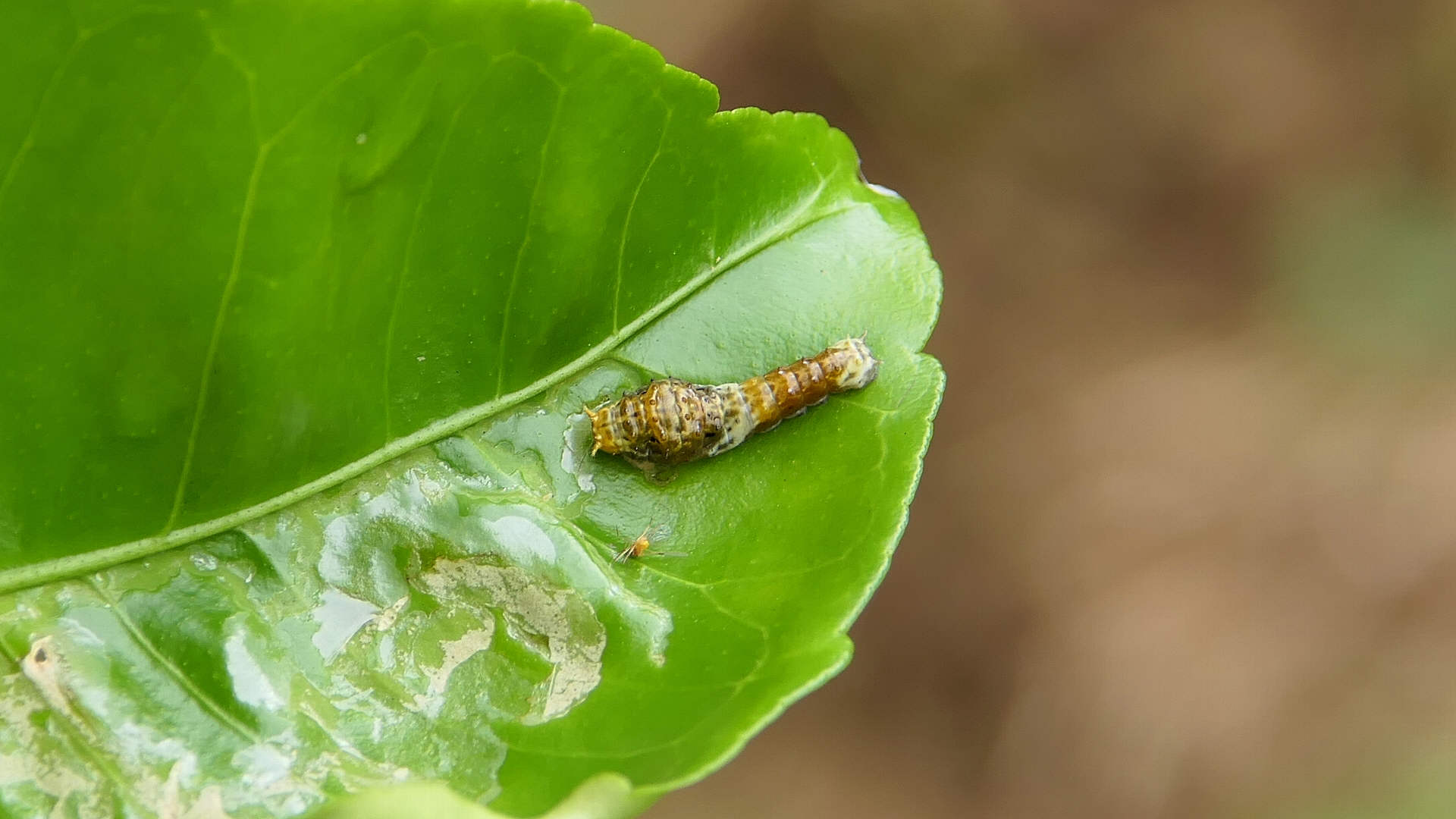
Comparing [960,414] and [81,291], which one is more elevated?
[81,291]

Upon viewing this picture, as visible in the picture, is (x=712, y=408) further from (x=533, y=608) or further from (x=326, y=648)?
(x=326, y=648)

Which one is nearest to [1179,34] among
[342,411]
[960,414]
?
[960,414]

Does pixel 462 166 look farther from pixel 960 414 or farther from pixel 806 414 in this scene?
pixel 960 414

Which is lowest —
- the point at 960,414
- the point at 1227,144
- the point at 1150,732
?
the point at 1150,732

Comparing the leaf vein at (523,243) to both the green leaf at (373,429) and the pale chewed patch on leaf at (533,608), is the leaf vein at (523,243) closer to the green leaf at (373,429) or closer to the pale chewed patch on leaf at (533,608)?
the green leaf at (373,429)

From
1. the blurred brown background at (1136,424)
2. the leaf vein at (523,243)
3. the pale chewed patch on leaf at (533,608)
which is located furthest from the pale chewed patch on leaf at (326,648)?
the blurred brown background at (1136,424)

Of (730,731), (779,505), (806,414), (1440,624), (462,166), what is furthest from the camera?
(1440,624)
